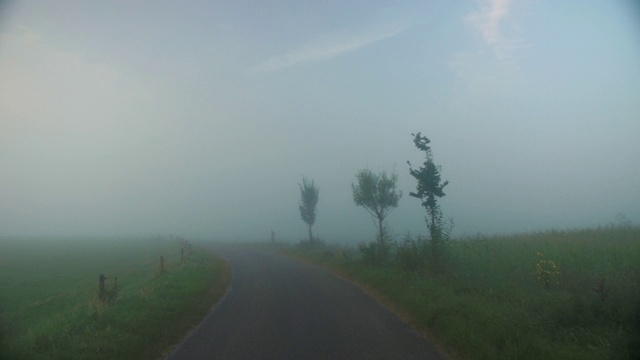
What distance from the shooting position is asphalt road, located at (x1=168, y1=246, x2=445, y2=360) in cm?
885

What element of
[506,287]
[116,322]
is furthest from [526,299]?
[116,322]

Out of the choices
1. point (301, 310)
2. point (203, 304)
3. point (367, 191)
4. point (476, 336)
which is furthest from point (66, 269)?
point (476, 336)

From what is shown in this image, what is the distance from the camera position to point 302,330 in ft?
35.2

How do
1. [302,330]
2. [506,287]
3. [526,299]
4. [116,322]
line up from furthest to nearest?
[506,287]
[526,299]
[116,322]
[302,330]

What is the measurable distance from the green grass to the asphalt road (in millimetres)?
803

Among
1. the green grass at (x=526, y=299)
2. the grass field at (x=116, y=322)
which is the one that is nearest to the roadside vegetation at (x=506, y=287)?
the green grass at (x=526, y=299)

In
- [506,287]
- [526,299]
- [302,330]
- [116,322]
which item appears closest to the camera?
[302,330]

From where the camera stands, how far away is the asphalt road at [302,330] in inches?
348

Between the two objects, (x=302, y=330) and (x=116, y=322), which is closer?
(x=302, y=330)

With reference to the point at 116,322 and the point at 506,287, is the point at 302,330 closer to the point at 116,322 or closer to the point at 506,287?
the point at 116,322

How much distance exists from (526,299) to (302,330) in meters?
5.14

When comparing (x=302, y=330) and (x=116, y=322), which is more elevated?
(x=116, y=322)

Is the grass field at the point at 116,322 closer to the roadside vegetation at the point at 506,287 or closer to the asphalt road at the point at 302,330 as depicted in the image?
the asphalt road at the point at 302,330

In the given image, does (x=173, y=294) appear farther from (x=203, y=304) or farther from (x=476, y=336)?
(x=476, y=336)
